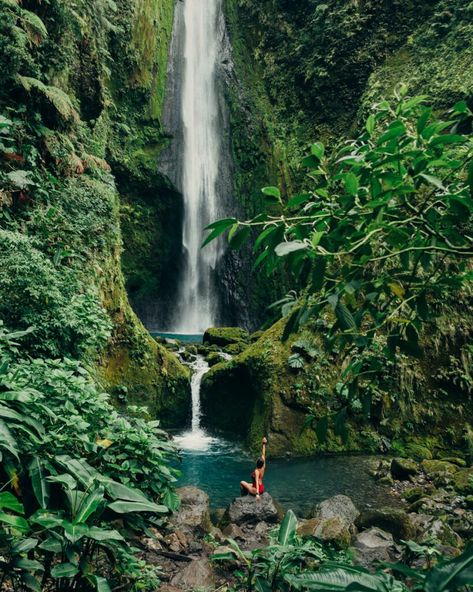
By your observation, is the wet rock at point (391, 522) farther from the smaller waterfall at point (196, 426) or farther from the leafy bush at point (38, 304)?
the leafy bush at point (38, 304)

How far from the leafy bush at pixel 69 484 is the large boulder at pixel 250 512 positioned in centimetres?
277

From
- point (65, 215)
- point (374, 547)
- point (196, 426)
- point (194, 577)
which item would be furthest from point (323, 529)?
point (65, 215)

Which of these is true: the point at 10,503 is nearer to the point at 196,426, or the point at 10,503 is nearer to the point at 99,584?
the point at 99,584

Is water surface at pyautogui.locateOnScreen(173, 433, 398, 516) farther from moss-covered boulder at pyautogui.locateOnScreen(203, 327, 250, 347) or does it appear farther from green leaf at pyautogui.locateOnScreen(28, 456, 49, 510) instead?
moss-covered boulder at pyautogui.locateOnScreen(203, 327, 250, 347)

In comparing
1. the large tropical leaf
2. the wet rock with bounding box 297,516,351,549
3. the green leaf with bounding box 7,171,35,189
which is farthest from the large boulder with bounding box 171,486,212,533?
the green leaf with bounding box 7,171,35,189

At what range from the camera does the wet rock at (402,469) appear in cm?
776

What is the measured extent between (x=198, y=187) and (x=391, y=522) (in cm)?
1877

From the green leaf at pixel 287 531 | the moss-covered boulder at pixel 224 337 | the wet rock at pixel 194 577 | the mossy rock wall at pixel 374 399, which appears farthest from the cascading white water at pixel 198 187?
the green leaf at pixel 287 531

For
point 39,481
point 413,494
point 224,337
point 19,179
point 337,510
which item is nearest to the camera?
point 39,481

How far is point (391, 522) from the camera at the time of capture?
18.2ft

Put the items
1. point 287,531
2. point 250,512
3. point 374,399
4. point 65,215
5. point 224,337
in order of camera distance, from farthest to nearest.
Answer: point 224,337
point 374,399
point 65,215
point 250,512
point 287,531

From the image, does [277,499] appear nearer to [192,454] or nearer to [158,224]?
[192,454]

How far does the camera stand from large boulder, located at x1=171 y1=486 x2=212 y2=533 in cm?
468

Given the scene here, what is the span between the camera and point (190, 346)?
47.9 feet
